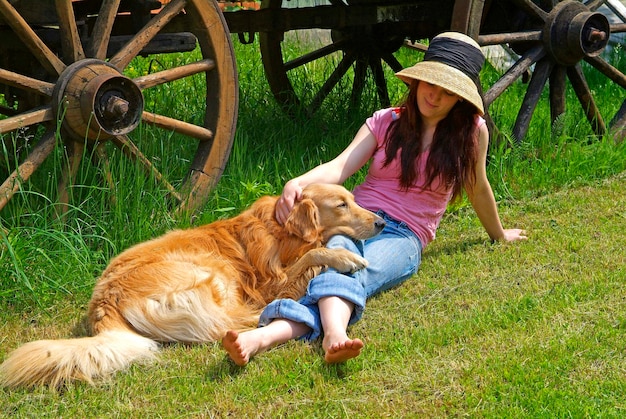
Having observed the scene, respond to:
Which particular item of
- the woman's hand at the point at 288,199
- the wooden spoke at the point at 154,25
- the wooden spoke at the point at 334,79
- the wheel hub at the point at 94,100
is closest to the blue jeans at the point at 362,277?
the woman's hand at the point at 288,199

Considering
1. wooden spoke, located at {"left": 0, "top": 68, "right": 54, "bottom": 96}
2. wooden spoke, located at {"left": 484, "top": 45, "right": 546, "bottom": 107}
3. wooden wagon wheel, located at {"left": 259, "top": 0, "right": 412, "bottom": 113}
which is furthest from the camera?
wooden wagon wheel, located at {"left": 259, "top": 0, "right": 412, "bottom": 113}

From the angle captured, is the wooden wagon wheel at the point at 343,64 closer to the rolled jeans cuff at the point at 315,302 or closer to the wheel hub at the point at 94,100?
the wheel hub at the point at 94,100

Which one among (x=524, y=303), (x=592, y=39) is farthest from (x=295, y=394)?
(x=592, y=39)

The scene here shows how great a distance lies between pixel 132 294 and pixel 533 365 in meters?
1.62

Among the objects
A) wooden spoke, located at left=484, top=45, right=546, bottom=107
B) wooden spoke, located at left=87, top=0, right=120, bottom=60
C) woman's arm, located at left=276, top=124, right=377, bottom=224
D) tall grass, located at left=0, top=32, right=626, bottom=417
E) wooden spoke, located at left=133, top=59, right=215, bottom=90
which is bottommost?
tall grass, located at left=0, top=32, right=626, bottom=417

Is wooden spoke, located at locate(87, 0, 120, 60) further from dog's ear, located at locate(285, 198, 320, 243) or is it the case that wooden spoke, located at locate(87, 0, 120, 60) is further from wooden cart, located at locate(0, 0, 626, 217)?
dog's ear, located at locate(285, 198, 320, 243)

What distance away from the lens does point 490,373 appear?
3.05 meters

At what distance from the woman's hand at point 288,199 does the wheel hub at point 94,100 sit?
2.72 ft

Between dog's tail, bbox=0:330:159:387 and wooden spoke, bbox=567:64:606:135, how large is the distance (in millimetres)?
4001

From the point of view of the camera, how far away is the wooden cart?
385 centimetres

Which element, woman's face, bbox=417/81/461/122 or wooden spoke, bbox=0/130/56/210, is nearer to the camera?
wooden spoke, bbox=0/130/56/210

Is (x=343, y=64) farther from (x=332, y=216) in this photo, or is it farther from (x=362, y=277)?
(x=362, y=277)

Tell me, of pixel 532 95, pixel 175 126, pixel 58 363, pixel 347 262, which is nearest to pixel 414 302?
pixel 347 262

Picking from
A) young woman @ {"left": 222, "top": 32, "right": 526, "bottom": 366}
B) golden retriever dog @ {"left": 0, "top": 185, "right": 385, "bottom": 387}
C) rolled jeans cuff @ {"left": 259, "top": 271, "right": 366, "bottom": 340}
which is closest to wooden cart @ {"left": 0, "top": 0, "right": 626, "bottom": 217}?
golden retriever dog @ {"left": 0, "top": 185, "right": 385, "bottom": 387}
